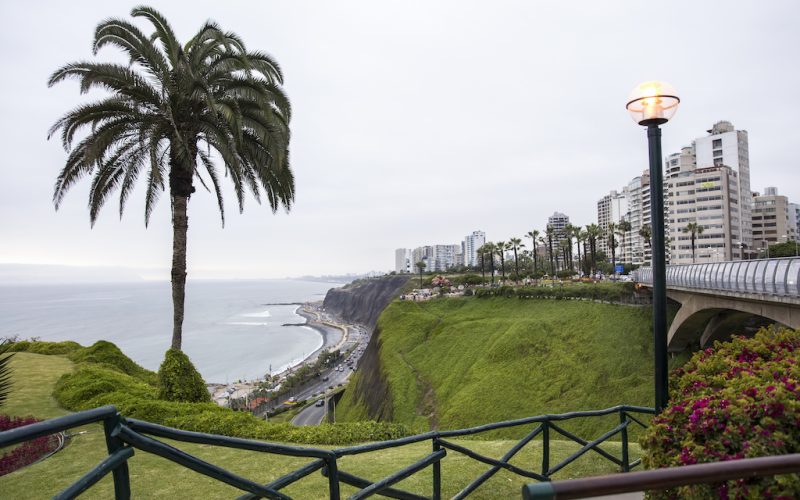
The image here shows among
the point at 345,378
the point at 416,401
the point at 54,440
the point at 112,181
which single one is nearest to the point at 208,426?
the point at 54,440

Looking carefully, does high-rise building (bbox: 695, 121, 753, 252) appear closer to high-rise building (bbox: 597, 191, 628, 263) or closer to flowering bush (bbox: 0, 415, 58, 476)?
high-rise building (bbox: 597, 191, 628, 263)

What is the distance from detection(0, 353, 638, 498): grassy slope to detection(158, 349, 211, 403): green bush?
2.44 metres

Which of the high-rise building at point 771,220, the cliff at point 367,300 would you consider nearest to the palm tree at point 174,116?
the cliff at point 367,300

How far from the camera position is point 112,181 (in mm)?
12219

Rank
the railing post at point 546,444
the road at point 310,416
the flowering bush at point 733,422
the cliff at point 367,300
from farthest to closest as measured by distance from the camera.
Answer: the cliff at point 367,300 → the road at point 310,416 → the railing post at point 546,444 → the flowering bush at point 733,422

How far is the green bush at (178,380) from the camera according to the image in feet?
34.9

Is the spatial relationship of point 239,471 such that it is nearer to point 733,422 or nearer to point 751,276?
point 733,422

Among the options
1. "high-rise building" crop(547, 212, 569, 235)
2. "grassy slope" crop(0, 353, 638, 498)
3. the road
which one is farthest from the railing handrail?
"high-rise building" crop(547, 212, 569, 235)

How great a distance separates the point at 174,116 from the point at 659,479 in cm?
1308

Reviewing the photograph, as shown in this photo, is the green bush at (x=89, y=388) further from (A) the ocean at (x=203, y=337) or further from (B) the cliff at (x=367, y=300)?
(B) the cliff at (x=367, y=300)

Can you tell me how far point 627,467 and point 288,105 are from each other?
1263cm

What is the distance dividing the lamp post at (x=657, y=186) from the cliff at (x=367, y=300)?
356 feet

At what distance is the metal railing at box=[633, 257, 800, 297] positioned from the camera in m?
13.5

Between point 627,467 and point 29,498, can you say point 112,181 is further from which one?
point 627,467
